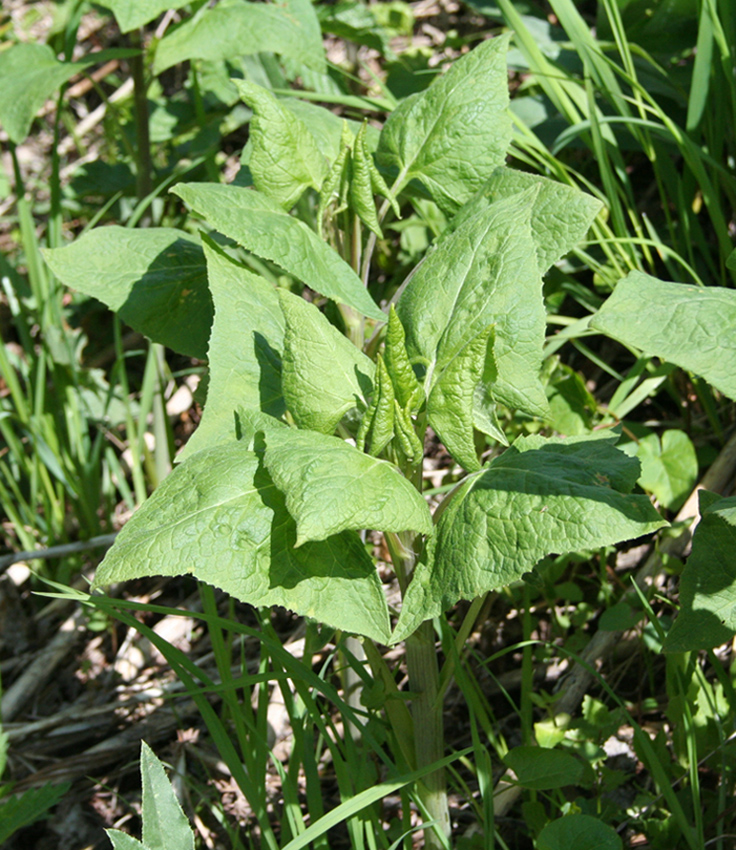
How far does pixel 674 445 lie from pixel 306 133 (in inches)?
42.6

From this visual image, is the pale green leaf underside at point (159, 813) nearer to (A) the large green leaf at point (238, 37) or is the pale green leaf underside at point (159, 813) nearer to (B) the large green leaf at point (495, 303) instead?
(B) the large green leaf at point (495, 303)

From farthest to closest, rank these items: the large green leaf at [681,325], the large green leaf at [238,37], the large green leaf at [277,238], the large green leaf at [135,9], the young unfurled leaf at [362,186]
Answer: the large green leaf at [238,37], the large green leaf at [135,9], the young unfurled leaf at [362,186], the large green leaf at [277,238], the large green leaf at [681,325]

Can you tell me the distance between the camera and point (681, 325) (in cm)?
109

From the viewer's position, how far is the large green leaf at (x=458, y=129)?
1.39 meters

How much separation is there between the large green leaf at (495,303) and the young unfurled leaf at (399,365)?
7 cm

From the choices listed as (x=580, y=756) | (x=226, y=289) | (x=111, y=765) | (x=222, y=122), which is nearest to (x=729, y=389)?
(x=226, y=289)

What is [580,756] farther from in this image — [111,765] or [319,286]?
[111,765]

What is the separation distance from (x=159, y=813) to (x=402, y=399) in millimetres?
623

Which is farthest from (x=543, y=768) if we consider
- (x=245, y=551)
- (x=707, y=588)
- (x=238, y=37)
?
(x=238, y=37)

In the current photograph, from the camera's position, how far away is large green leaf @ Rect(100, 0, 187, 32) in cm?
175

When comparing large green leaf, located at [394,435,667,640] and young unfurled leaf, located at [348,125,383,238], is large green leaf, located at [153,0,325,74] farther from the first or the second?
large green leaf, located at [394,435,667,640]

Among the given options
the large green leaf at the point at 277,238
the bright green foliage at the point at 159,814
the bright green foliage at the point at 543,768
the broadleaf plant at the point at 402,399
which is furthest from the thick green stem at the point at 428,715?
the large green leaf at the point at 277,238

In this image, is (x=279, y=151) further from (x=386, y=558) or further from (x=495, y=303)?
(x=386, y=558)

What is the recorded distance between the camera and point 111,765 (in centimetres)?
203
